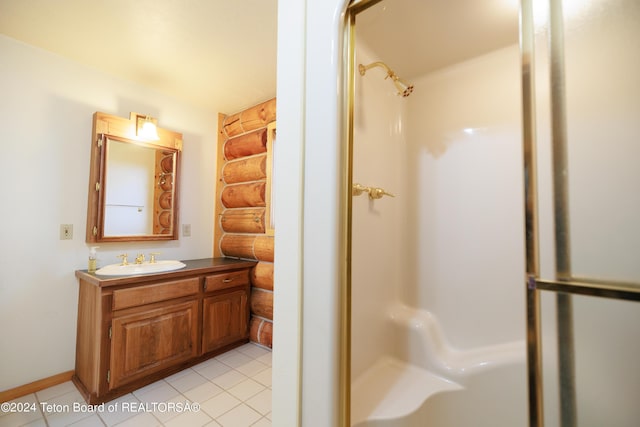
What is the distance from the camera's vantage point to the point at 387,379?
1.31m

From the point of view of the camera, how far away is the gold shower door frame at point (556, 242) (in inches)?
19.6

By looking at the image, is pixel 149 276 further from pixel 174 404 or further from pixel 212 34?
pixel 212 34

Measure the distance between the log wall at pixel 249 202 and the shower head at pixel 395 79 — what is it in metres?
1.38

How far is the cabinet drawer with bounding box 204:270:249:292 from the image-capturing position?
7.20 ft

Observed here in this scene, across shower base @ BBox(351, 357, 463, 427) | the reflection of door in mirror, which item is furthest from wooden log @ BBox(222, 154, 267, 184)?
shower base @ BBox(351, 357, 463, 427)

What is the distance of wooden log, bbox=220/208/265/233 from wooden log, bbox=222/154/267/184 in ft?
1.14

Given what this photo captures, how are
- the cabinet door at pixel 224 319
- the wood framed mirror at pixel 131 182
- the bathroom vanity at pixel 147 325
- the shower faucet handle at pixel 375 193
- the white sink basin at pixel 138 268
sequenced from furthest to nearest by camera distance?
the cabinet door at pixel 224 319, the wood framed mirror at pixel 131 182, the white sink basin at pixel 138 268, the bathroom vanity at pixel 147 325, the shower faucet handle at pixel 375 193

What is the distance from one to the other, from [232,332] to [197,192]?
1.54 m

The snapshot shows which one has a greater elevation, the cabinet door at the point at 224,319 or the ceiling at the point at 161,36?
the ceiling at the point at 161,36

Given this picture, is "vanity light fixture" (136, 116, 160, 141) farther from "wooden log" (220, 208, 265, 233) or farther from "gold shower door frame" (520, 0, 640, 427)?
"gold shower door frame" (520, 0, 640, 427)

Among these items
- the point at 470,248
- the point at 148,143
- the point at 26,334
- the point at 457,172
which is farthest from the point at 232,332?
the point at 457,172

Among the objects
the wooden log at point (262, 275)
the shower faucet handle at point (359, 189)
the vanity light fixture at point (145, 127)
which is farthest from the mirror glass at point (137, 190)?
the shower faucet handle at point (359, 189)

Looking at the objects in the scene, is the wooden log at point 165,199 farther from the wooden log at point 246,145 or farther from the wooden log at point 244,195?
the wooden log at point 246,145

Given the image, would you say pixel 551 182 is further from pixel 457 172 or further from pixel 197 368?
pixel 197 368
